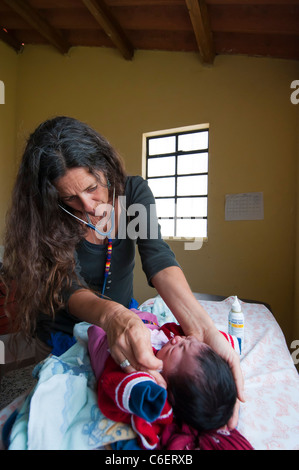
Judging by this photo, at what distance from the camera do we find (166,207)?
3.73 metres

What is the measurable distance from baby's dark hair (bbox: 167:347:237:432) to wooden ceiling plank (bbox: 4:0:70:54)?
4426mm

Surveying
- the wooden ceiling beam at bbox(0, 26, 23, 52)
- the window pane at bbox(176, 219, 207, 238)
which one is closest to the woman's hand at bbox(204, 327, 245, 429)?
the window pane at bbox(176, 219, 207, 238)

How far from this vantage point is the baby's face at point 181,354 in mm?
824

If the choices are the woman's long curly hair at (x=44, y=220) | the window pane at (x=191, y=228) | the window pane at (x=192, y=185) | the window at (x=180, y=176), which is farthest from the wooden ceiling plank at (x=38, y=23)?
the woman's long curly hair at (x=44, y=220)

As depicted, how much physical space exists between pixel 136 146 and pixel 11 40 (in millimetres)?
2949

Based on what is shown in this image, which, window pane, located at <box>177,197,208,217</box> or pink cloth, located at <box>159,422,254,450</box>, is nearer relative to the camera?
pink cloth, located at <box>159,422,254,450</box>

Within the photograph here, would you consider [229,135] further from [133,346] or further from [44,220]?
[133,346]

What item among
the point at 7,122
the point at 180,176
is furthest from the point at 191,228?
the point at 7,122

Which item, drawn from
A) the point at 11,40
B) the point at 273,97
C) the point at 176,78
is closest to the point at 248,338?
the point at 273,97

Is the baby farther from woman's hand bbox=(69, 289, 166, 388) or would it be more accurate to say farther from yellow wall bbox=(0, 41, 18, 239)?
yellow wall bbox=(0, 41, 18, 239)

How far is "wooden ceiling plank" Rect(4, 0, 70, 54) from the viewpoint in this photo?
3270 mm

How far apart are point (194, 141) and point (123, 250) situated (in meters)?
2.63

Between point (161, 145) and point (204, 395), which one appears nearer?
point (204, 395)

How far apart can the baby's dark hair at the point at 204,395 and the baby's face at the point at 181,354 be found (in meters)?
0.02
